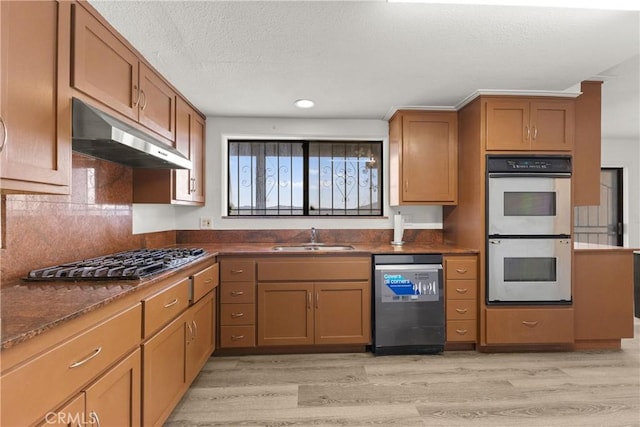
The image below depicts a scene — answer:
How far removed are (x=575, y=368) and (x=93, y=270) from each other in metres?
3.36

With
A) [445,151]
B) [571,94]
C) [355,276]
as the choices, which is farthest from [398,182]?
[571,94]

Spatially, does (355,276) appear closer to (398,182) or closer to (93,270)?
(398,182)

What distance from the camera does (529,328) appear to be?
108 inches

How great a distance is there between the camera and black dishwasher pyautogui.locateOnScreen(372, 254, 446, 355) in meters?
2.75

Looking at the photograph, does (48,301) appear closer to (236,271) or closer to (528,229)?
(236,271)

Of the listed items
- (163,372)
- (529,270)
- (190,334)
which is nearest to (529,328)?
(529,270)

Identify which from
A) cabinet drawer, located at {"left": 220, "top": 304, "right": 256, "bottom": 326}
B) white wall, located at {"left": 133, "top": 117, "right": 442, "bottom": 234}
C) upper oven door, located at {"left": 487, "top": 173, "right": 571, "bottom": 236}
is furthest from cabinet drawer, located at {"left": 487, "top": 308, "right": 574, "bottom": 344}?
cabinet drawer, located at {"left": 220, "top": 304, "right": 256, "bottom": 326}

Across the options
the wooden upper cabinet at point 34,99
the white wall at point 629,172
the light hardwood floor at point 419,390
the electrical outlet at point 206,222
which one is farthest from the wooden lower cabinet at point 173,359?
the white wall at point 629,172

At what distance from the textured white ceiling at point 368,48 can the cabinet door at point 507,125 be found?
0.55ft

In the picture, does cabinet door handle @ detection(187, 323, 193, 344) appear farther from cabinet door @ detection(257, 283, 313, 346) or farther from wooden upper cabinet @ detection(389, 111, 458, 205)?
wooden upper cabinet @ detection(389, 111, 458, 205)

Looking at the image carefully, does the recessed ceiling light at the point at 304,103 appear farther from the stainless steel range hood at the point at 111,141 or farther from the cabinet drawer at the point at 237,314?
the cabinet drawer at the point at 237,314

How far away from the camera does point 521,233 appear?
2756 mm

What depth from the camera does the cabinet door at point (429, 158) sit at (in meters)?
3.15

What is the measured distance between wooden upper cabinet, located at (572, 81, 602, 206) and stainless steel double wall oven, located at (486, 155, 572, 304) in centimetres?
21
